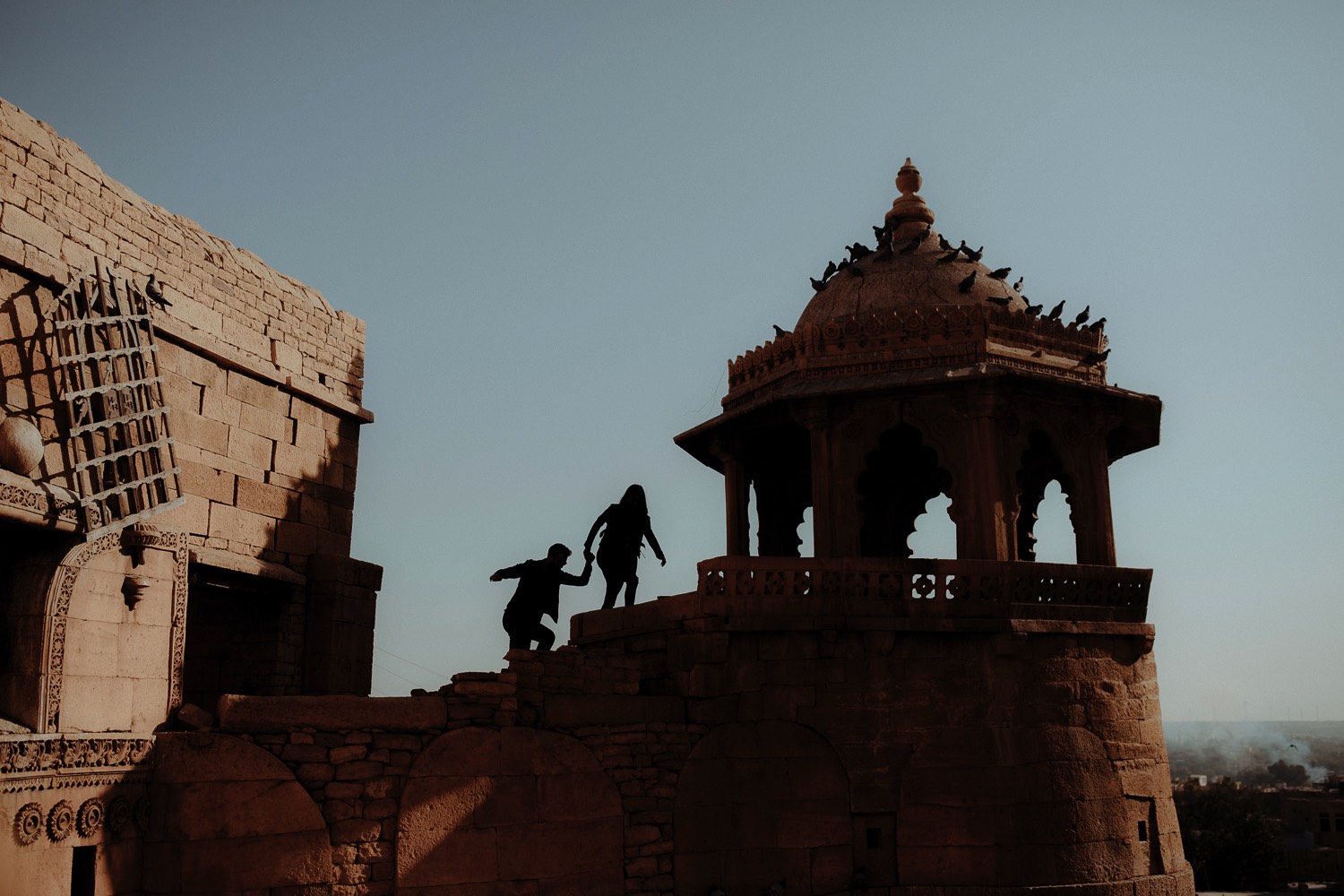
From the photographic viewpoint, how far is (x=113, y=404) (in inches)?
423

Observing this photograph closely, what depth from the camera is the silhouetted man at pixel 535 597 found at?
1368cm

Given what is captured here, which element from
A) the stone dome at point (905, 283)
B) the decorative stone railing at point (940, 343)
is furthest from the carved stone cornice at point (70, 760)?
the stone dome at point (905, 283)

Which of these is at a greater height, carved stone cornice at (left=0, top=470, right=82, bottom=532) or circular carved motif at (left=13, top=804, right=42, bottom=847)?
carved stone cornice at (left=0, top=470, right=82, bottom=532)

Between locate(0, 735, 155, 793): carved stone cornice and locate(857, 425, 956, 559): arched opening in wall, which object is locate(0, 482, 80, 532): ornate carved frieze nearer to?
locate(0, 735, 155, 793): carved stone cornice

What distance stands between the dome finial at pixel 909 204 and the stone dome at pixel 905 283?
92 mm

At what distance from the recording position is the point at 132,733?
32.6 ft

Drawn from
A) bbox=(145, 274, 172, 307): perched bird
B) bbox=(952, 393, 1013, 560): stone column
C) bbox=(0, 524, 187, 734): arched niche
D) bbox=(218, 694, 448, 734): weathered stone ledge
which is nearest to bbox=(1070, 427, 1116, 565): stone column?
bbox=(952, 393, 1013, 560): stone column

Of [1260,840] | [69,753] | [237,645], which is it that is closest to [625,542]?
[237,645]

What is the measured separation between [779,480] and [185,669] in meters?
7.72

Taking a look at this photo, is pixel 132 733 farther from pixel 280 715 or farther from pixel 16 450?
pixel 16 450

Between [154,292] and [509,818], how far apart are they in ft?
18.9

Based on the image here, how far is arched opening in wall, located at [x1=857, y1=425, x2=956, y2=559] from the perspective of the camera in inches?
698

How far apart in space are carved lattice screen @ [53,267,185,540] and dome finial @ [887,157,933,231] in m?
9.38

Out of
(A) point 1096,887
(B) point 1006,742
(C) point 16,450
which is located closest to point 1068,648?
(B) point 1006,742
